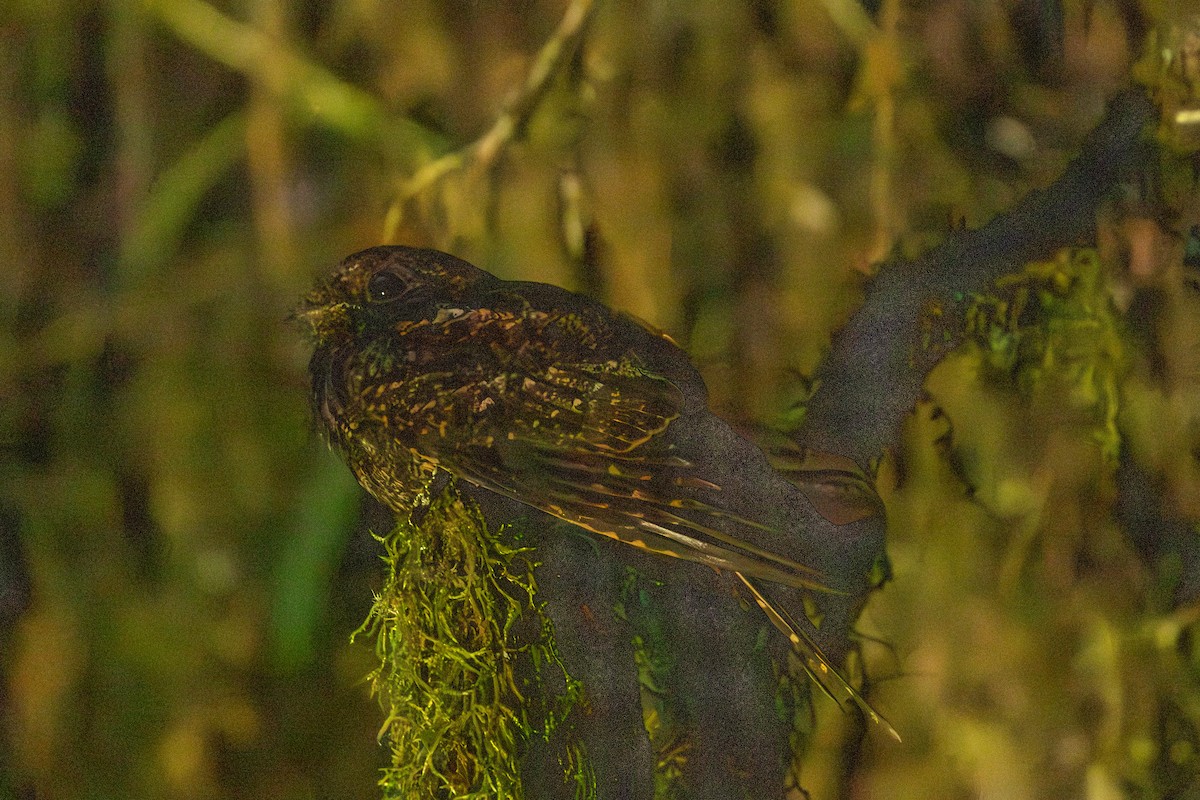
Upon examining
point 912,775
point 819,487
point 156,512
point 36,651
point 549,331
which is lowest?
point 912,775

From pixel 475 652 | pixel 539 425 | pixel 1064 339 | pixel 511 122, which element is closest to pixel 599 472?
pixel 539 425

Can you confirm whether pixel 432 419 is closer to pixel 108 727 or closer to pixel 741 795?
pixel 741 795

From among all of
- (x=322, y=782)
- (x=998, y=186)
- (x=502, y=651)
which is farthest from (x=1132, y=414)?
(x=322, y=782)

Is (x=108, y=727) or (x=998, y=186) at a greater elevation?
(x=998, y=186)

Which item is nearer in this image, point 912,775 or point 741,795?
point 741,795

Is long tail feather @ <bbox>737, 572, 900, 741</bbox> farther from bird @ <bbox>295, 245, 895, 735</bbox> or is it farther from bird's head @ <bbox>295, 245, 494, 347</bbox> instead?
bird's head @ <bbox>295, 245, 494, 347</bbox>

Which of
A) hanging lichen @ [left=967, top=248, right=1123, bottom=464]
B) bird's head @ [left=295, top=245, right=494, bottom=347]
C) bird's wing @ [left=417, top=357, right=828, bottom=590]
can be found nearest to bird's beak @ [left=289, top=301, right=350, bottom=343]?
bird's head @ [left=295, top=245, right=494, bottom=347]
